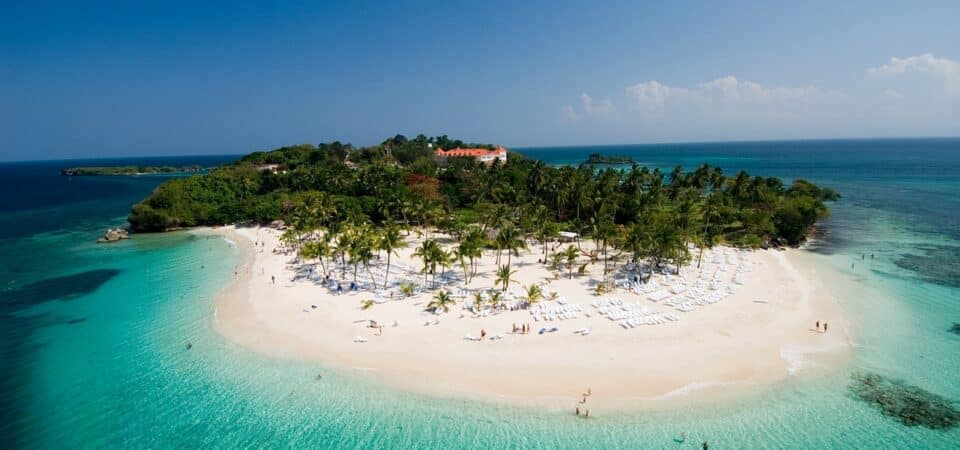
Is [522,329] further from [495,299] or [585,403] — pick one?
[585,403]

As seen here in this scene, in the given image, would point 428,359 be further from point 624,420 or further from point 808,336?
point 808,336

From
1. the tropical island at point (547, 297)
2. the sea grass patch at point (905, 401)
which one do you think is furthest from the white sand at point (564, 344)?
the sea grass patch at point (905, 401)

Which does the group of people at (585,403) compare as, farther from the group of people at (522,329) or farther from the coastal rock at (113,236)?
the coastal rock at (113,236)

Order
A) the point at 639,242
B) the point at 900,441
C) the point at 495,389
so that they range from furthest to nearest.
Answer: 1. the point at 639,242
2. the point at 495,389
3. the point at 900,441

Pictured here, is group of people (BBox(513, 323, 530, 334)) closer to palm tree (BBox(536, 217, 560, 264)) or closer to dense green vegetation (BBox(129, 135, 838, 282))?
dense green vegetation (BBox(129, 135, 838, 282))

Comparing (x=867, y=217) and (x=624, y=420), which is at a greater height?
(x=867, y=217)

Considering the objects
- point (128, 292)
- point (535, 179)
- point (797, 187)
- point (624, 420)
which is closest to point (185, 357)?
point (128, 292)
